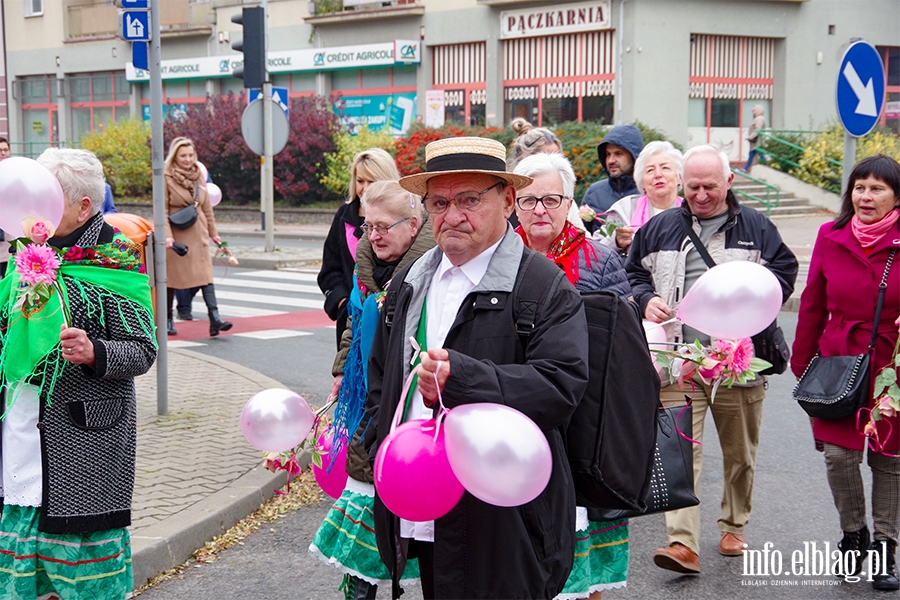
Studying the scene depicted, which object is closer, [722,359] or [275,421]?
[722,359]

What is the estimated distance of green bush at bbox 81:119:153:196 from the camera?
100 feet

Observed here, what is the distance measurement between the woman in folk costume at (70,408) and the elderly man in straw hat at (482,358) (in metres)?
1.07

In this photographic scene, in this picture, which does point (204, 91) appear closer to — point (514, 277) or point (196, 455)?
point (196, 455)

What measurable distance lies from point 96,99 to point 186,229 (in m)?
33.0

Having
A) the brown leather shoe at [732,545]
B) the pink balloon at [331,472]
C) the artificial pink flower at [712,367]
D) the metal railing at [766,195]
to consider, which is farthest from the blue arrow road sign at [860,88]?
the metal railing at [766,195]

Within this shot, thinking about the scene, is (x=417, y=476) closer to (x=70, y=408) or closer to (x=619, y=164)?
(x=70, y=408)

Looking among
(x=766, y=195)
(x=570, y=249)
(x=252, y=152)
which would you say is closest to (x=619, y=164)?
(x=570, y=249)

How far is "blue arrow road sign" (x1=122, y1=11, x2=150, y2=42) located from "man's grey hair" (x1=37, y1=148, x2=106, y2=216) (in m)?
3.84

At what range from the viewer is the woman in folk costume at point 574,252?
383 cm

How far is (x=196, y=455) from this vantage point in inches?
248

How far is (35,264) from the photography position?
11.2 ft

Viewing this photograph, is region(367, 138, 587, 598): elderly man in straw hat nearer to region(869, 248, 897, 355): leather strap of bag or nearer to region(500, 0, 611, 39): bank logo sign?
region(869, 248, 897, 355): leather strap of bag

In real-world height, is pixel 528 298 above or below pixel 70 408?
above

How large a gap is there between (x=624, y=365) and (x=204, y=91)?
121 ft
